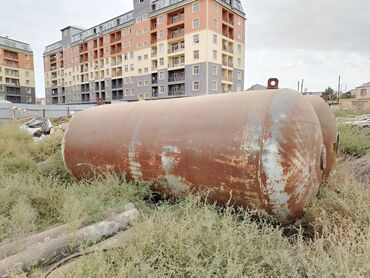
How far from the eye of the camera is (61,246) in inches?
90.7

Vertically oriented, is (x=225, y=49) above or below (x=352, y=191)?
above

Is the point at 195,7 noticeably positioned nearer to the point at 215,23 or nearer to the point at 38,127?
the point at 215,23

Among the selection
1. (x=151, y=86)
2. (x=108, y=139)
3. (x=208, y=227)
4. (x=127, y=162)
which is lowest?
(x=208, y=227)

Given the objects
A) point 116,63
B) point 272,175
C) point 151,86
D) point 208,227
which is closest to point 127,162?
point 208,227

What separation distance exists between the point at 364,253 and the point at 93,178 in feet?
10.5

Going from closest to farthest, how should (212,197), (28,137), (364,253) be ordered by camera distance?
(364,253)
(212,197)
(28,137)

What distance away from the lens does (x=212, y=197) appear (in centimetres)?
279

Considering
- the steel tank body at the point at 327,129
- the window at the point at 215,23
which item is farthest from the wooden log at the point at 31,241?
the window at the point at 215,23

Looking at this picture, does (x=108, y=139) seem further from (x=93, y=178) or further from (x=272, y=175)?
(x=272, y=175)

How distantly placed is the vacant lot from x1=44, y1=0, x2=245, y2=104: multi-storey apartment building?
29916mm

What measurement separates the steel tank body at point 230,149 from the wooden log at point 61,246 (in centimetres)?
68

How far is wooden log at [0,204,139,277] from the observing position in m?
2.02

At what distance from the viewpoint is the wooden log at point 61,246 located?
2.02m

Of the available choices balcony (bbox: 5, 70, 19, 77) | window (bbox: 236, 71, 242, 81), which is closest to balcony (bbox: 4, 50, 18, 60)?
balcony (bbox: 5, 70, 19, 77)
